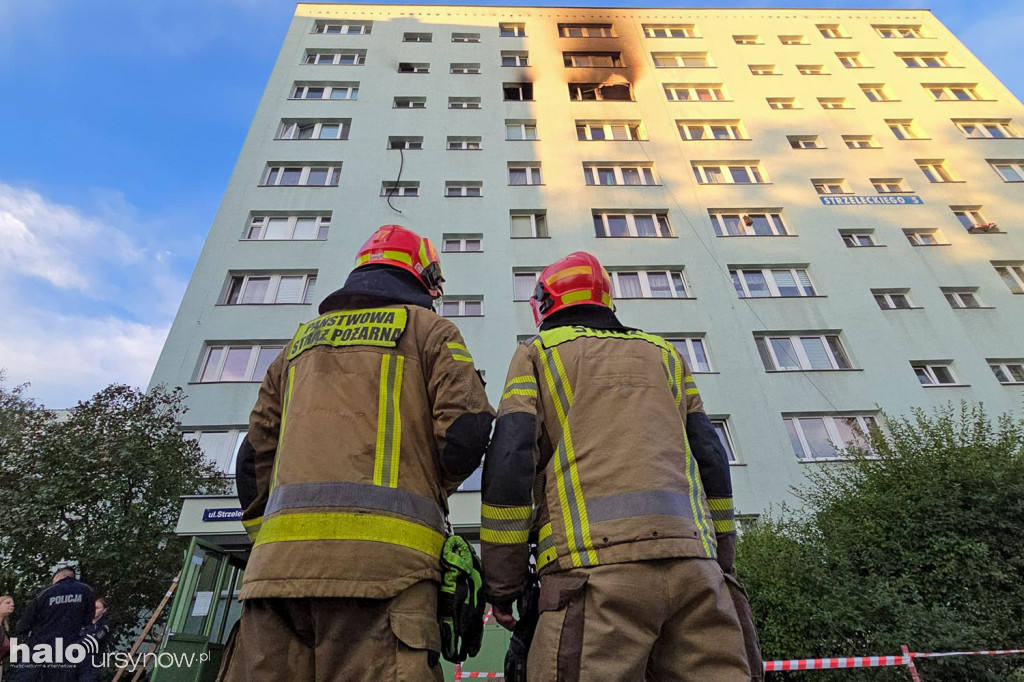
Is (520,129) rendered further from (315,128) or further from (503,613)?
(503,613)

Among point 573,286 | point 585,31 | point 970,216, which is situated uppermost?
point 585,31

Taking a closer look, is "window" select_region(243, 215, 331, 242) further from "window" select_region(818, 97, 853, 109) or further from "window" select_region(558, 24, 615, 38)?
"window" select_region(818, 97, 853, 109)

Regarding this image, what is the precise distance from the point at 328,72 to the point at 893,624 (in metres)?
23.7

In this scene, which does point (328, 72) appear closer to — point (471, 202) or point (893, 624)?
point (471, 202)

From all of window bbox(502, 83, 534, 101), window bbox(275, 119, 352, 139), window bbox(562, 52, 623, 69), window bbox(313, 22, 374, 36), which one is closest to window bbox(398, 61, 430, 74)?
window bbox(313, 22, 374, 36)

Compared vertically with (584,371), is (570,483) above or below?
below

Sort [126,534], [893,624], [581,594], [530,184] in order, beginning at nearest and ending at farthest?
[581,594] → [893,624] → [126,534] → [530,184]

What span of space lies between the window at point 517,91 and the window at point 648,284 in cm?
971

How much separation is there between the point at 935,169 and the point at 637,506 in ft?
80.1

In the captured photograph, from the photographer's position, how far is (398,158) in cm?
1809

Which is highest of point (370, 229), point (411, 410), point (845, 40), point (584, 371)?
point (845, 40)

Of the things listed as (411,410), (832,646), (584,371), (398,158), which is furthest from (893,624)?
(398,158)

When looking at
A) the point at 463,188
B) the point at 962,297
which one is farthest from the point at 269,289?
the point at 962,297

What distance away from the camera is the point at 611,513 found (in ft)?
6.63
